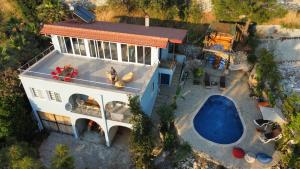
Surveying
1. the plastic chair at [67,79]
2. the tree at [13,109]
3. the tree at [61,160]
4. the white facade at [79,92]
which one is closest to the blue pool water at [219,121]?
the white facade at [79,92]

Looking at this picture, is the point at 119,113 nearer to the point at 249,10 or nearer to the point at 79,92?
the point at 79,92

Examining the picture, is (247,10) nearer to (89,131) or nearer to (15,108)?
(89,131)

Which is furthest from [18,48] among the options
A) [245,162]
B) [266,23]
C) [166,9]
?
[266,23]

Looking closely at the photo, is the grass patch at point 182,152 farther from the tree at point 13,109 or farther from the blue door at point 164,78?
the tree at point 13,109

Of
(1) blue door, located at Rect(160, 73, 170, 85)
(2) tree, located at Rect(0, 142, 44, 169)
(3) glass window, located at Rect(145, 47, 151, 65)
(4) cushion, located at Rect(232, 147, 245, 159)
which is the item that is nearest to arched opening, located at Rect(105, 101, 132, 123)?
(3) glass window, located at Rect(145, 47, 151, 65)

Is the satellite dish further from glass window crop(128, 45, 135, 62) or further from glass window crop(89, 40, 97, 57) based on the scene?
glass window crop(128, 45, 135, 62)

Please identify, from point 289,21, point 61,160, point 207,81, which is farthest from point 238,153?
point 289,21

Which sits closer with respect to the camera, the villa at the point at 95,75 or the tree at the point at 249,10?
the villa at the point at 95,75
